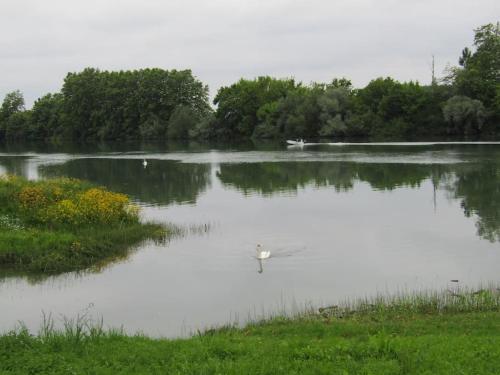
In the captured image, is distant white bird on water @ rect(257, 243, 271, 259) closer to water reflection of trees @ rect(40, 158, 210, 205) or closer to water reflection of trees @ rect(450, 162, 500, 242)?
water reflection of trees @ rect(450, 162, 500, 242)

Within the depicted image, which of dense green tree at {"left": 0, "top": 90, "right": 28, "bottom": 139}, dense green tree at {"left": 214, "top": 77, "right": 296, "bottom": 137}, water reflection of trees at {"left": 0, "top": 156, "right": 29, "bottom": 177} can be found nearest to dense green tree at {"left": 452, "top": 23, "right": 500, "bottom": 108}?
dense green tree at {"left": 214, "top": 77, "right": 296, "bottom": 137}

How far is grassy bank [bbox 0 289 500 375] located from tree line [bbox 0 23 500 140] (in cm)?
8279

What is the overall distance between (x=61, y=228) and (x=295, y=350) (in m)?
15.2

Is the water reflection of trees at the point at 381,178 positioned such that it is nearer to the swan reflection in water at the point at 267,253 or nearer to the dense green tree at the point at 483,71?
the swan reflection in water at the point at 267,253

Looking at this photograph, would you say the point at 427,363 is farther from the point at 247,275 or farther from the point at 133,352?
the point at 247,275

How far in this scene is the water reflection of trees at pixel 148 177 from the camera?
38.7m

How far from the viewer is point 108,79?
479ft

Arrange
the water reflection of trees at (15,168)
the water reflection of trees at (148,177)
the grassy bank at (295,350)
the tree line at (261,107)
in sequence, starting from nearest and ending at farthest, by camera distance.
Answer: the grassy bank at (295,350) → the water reflection of trees at (148,177) → the water reflection of trees at (15,168) → the tree line at (261,107)

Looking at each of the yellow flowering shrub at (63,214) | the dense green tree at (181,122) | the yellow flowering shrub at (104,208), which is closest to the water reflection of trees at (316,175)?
the yellow flowering shrub at (104,208)

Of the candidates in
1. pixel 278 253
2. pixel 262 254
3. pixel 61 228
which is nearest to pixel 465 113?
pixel 278 253

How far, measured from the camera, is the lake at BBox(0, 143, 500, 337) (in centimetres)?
1600

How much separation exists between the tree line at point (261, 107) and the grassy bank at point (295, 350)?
8279 cm

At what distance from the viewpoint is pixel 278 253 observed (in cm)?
2144

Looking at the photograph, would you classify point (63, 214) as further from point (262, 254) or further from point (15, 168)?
point (15, 168)
